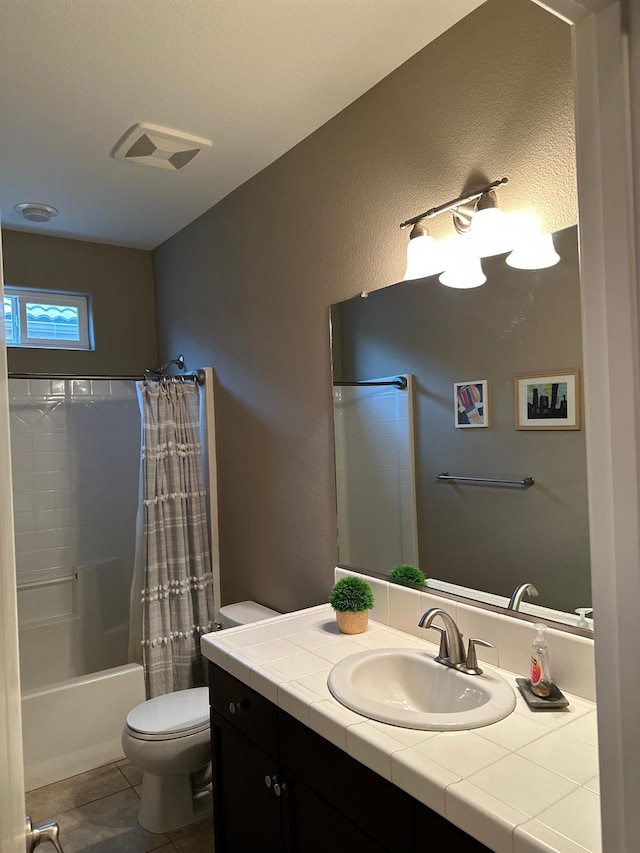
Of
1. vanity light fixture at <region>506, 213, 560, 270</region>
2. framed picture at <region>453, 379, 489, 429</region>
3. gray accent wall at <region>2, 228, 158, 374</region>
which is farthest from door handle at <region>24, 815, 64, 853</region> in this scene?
gray accent wall at <region>2, 228, 158, 374</region>

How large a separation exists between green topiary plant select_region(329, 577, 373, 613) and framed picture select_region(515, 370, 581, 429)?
2.33 feet

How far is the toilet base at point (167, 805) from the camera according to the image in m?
2.26

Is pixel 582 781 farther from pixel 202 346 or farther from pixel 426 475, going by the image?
pixel 202 346

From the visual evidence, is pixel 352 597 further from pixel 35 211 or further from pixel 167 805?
pixel 35 211

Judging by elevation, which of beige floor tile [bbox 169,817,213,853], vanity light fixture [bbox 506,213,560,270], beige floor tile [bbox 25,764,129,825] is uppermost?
vanity light fixture [bbox 506,213,560,270]

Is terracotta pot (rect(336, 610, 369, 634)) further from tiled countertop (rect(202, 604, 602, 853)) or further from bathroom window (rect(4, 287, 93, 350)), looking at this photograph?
bathroom window (rect(4, 287, 93, 350))

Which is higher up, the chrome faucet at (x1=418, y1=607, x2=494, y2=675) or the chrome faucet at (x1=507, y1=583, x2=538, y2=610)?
the chrome faucet at (x1=507, y1=583, x2=538, y2=610)

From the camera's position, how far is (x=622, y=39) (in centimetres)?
72

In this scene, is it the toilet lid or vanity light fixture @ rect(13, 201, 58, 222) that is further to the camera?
vanity light fixture @ rect(13, 201, 58, 222)

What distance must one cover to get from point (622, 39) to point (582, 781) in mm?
1168

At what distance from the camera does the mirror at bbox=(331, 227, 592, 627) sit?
1.47 m

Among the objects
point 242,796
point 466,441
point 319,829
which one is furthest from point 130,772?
point 466,441

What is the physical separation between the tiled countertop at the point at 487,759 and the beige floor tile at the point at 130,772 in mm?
1343

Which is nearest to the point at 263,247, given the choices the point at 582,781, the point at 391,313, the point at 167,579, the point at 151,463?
the point at 391,313
